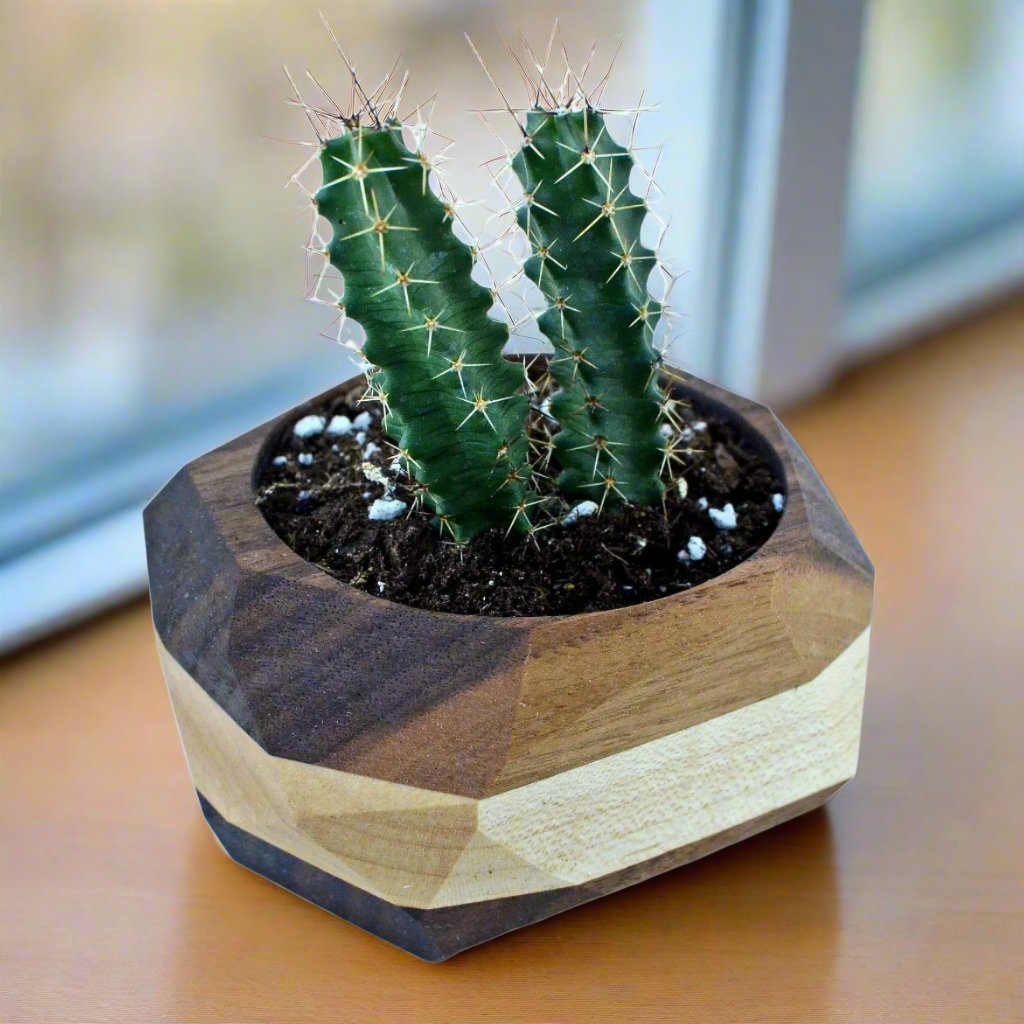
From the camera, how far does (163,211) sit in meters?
0.83

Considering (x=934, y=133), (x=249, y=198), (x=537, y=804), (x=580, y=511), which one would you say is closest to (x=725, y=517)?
(x=580, y=511)

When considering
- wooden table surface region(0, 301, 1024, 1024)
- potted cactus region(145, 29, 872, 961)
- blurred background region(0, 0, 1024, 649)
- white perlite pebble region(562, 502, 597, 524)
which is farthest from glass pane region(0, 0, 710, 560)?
white perlite pebble region(562, 502, 597, 524)

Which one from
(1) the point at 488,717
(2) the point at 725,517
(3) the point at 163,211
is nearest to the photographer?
(1) the point at 488,717

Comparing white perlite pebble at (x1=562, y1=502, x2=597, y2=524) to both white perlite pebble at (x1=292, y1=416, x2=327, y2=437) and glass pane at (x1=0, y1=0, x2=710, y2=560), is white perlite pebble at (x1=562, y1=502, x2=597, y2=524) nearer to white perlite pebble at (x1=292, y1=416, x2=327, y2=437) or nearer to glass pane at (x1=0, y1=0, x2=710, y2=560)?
white perlite pebble at (x1=292, y1=416, x2=327, y2=437)

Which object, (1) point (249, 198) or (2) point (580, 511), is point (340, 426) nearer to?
(2) point (580, 511)

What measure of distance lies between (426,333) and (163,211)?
37cm

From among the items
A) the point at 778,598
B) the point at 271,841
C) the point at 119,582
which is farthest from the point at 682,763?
the point at 119,582

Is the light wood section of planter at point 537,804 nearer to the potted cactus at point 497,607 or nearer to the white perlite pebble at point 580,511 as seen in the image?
the potted cactus at point 497,607

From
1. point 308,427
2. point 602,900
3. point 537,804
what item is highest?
point 308,427

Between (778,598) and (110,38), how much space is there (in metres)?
0.49

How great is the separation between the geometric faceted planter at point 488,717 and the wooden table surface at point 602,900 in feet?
0.12

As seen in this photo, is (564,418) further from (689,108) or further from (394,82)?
(689,108)

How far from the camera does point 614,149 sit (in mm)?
542

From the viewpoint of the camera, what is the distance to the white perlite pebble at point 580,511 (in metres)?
0.61
